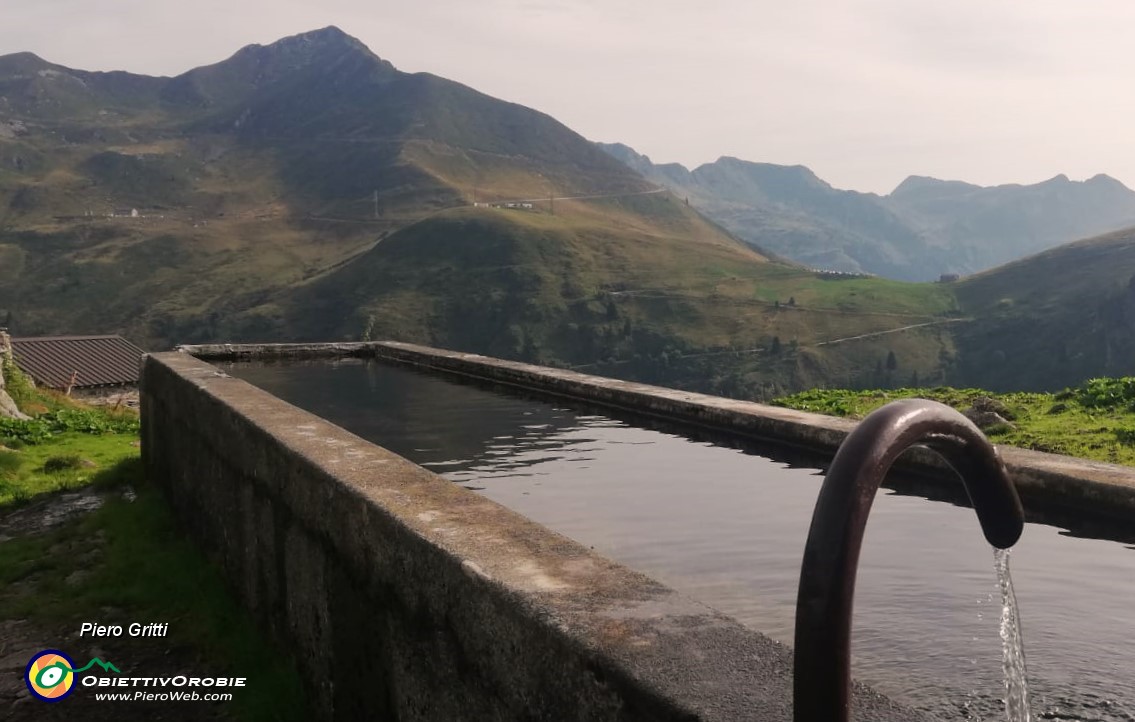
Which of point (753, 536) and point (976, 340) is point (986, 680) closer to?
point (753, 536)

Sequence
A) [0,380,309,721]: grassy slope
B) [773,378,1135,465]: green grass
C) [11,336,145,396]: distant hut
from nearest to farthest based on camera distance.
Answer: [0,380,309,721]: grassy slope, [773,378,1135,465]: green grass, [11,336,145,396]: distant hut

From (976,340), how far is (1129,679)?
129 m

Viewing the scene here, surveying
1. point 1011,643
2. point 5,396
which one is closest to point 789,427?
point 1011,643

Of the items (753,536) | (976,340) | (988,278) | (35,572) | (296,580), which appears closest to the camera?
(296,580)

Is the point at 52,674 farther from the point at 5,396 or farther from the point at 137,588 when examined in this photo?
the point at 5,396

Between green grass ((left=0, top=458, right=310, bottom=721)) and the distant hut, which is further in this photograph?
the distant hut

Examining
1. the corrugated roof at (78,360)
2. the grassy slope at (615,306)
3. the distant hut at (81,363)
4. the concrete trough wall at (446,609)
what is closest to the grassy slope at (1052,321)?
the grassy slope at (615,306)

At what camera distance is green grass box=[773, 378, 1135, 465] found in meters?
8.52

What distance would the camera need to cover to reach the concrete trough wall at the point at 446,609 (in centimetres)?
220

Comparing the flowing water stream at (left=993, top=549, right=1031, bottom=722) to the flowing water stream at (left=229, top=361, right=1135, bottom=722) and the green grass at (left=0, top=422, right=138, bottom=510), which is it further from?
the green grass at (left=0, top=422, right=138, bottom=510)

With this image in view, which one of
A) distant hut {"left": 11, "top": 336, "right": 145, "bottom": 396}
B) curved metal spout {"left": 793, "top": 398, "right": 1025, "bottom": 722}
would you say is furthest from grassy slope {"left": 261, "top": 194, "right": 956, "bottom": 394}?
curved metal spout {"left": 793, "top": 398, "right": 1025, "bottom": 722}

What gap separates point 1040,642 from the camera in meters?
3.74

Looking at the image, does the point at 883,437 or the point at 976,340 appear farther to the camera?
the point at 976,340

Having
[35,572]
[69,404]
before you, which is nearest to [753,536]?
[35,572]
